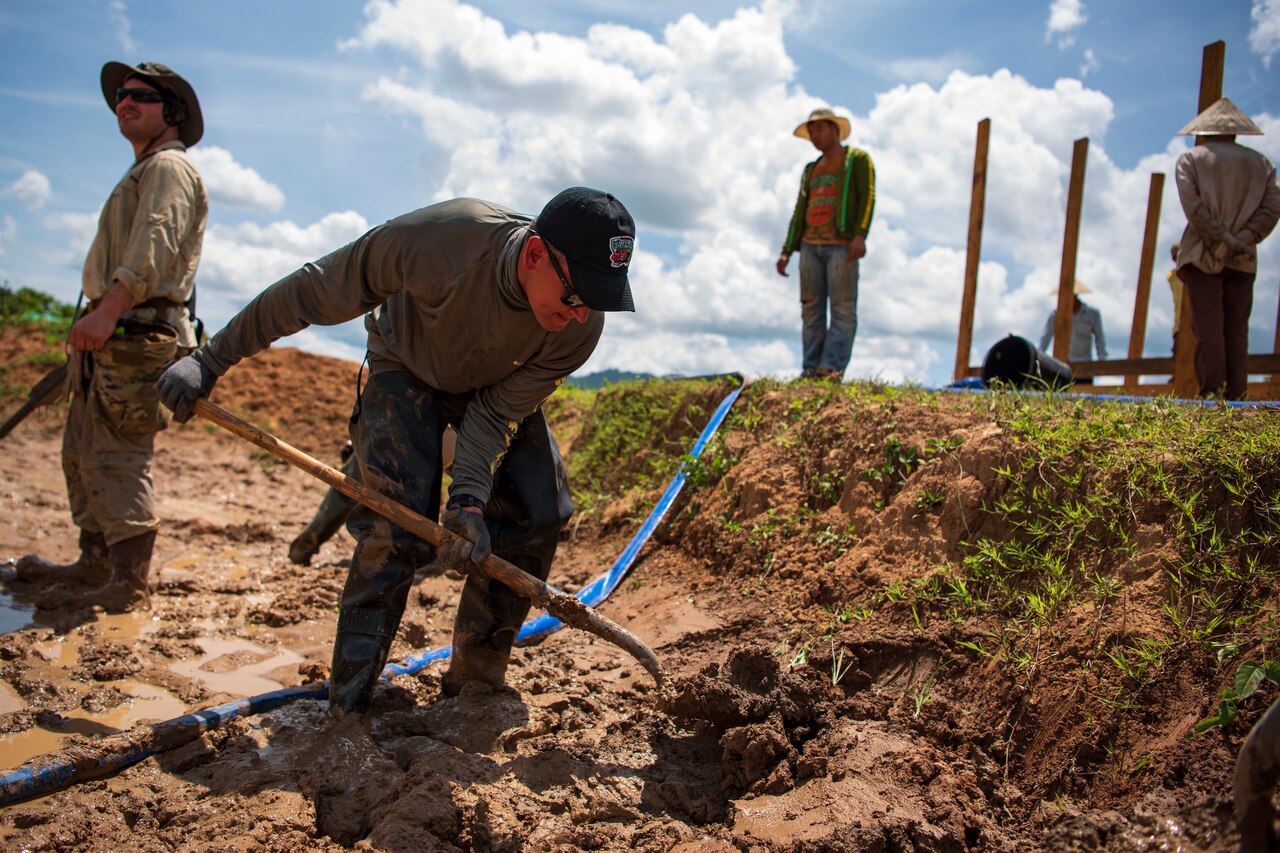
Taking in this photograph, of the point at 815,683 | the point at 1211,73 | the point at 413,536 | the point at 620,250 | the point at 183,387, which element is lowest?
the point at 815,683

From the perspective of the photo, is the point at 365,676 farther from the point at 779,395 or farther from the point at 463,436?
the point at 779,395

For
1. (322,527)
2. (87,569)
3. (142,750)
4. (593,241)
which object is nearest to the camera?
(593,241)

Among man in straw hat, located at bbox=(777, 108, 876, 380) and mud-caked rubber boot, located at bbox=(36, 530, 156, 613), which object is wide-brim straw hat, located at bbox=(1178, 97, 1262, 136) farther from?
mud-caked rubber boot, located at bbox=(36, 530, 156, 613)

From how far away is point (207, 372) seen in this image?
3.02 metres

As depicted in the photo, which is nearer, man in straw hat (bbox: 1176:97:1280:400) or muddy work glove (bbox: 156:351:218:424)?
muddy work glove (bbox: 156:351:218:424)

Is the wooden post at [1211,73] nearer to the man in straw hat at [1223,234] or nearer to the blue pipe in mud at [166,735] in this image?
the man in straw hat at [1223,234]

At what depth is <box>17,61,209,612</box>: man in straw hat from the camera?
3.92m

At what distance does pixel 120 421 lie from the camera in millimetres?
4059

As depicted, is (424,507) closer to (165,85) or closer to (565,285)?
(565,285)

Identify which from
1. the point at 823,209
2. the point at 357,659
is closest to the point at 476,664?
the point at 357,659

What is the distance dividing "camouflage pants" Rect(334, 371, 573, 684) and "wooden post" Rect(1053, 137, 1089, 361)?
6.02 metres

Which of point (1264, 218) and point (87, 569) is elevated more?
point (1264, 218)

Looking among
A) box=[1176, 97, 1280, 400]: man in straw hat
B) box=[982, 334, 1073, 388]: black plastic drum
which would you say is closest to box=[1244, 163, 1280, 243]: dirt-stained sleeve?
box=[1176, 97, 1280, 400]: man in straw hat

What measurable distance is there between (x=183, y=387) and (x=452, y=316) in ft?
3.08
